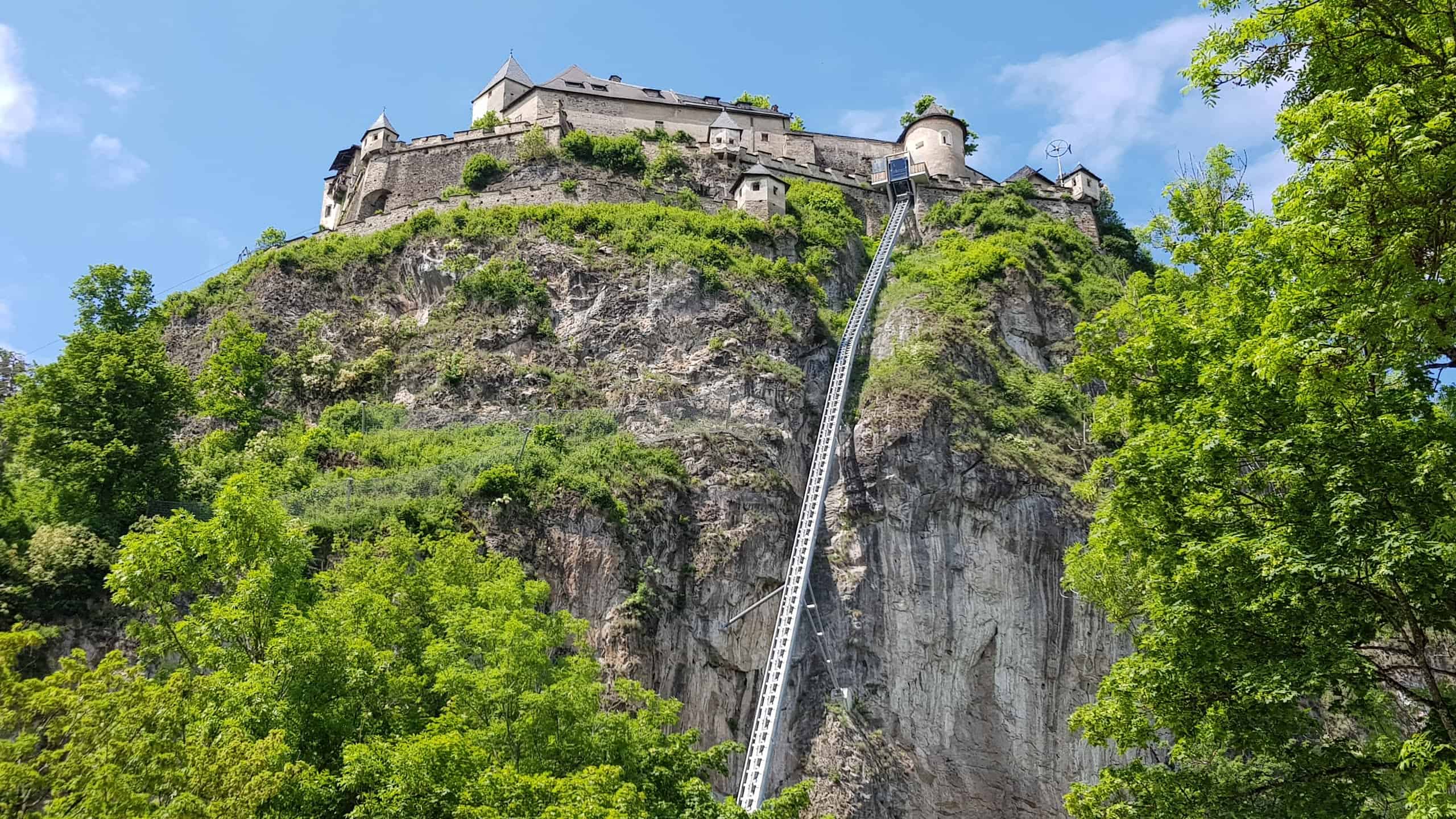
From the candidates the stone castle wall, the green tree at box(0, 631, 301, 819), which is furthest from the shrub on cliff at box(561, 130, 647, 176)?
the green tree at box(0, 631, 301, 819)

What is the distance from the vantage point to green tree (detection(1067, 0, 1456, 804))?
11.8m

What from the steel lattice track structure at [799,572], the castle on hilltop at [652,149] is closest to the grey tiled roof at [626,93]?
the castle on hilltop at [652,149]

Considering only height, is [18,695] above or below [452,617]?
below

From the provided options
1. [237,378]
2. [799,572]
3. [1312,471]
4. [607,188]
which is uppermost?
[607,188]

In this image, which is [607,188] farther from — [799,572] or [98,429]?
[98,429]

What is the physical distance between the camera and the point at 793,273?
39.3 m

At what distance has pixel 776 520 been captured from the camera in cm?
3088

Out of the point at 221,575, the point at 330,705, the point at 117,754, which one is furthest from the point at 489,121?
the point at 117,754

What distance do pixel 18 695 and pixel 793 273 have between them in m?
28.5

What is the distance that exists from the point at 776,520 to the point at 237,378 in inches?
669

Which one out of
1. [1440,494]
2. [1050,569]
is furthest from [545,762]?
[1050,569]

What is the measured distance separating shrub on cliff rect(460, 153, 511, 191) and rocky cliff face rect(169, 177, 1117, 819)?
5568 mm

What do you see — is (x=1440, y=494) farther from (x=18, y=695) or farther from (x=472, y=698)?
(x=18, y=695)

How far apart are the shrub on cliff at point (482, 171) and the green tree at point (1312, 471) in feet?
109
